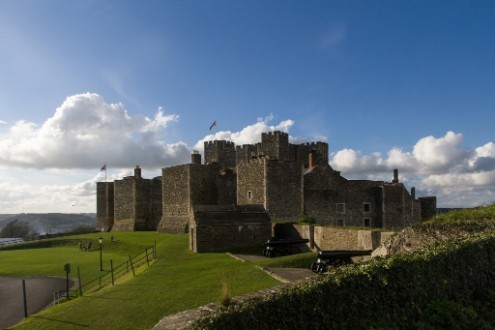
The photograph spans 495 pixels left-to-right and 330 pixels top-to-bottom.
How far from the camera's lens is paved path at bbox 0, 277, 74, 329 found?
18033 mm

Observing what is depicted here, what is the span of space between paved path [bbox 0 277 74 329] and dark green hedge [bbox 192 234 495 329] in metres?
14.9

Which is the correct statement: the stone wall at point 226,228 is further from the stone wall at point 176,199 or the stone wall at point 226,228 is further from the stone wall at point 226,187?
the stone wall at point 176,199

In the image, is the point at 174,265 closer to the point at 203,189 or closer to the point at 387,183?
the point at 203,189

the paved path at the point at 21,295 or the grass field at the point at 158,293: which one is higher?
the grass field at the point at 158,293

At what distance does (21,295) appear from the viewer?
2192 centimetres

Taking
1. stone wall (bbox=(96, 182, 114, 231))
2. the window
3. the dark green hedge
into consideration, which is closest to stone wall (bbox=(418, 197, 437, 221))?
the window

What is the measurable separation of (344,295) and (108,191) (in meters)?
59.6

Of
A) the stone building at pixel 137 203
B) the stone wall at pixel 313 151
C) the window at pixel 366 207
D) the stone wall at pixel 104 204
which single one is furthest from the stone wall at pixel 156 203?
the window at pixel 366 207

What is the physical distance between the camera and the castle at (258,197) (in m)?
25.8

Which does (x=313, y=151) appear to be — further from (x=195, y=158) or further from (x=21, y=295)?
(x=21, y=295)

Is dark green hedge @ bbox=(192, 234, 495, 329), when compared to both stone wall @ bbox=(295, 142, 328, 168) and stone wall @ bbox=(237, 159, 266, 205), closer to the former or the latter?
stone wall @ bbox=(237, 159, 266, 205)

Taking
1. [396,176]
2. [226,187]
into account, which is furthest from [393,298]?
[396,176]

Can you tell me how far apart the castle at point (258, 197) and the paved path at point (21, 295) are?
9.11 meters

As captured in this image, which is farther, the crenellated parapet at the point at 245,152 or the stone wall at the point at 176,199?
the crenellated parapet at the point at 245,152
